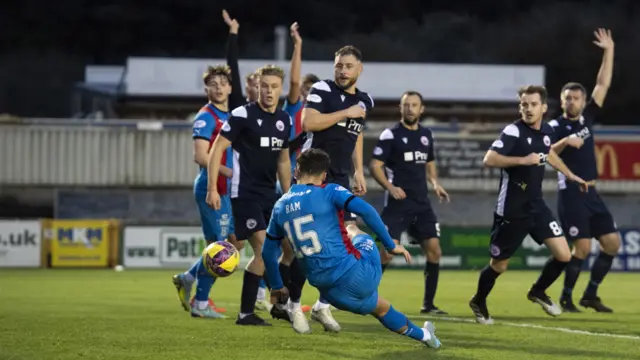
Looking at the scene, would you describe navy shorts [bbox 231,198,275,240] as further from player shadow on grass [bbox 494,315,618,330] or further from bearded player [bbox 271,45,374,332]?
player shadow on grass [bbox 494,315,618,330]

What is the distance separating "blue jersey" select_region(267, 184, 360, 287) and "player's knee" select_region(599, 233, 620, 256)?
5802 millimetres

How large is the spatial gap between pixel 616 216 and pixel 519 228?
29946mm

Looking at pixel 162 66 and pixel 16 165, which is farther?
pixel 162 66

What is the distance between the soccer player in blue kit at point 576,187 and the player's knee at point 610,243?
0.04 m

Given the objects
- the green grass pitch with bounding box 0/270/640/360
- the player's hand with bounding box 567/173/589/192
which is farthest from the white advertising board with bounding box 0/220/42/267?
the player's hand with bounding box 567/173/589/192

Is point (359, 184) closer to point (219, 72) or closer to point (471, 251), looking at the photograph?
point (219, 72)

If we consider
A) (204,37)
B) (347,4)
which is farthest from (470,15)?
(204,37)

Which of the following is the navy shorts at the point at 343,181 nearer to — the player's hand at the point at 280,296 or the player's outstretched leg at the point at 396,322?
the player's hand at the point at 280,296

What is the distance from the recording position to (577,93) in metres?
13.0

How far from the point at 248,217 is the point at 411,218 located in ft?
10.3

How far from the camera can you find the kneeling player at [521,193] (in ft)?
36.7

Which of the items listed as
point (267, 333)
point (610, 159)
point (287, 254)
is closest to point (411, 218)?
point (287, 254)

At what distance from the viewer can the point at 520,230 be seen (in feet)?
37.2

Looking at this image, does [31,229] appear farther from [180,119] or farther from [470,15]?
[470,15]
